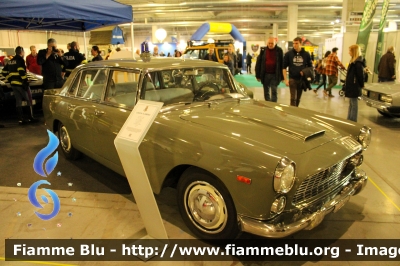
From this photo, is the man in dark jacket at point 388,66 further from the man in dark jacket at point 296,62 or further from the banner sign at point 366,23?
the man in dark jacket at point 296,62

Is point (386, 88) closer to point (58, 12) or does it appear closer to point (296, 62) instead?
point (296, 62)

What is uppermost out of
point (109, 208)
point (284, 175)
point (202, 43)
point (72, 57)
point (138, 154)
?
point (202, 43)

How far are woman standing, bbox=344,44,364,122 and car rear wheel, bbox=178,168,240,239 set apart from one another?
15.4ft

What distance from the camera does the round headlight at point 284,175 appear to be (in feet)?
7.34

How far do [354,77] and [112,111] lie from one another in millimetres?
4784

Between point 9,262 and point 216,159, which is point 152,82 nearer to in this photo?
point 216,159

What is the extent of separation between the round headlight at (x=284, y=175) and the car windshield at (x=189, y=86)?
1.45 meters

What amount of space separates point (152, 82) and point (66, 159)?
2.41m

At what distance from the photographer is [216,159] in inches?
97.0

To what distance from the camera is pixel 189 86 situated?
363cm

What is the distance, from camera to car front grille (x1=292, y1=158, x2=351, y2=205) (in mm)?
2467

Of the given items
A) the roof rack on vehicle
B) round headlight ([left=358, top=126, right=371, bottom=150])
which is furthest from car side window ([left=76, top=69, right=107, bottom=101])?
the roof rack on vehicle

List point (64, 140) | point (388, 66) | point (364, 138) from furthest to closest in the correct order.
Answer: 1. point (388, 66)
2. point (64, 140)
3. point (364, 138)

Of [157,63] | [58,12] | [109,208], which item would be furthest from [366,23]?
[109,208]
